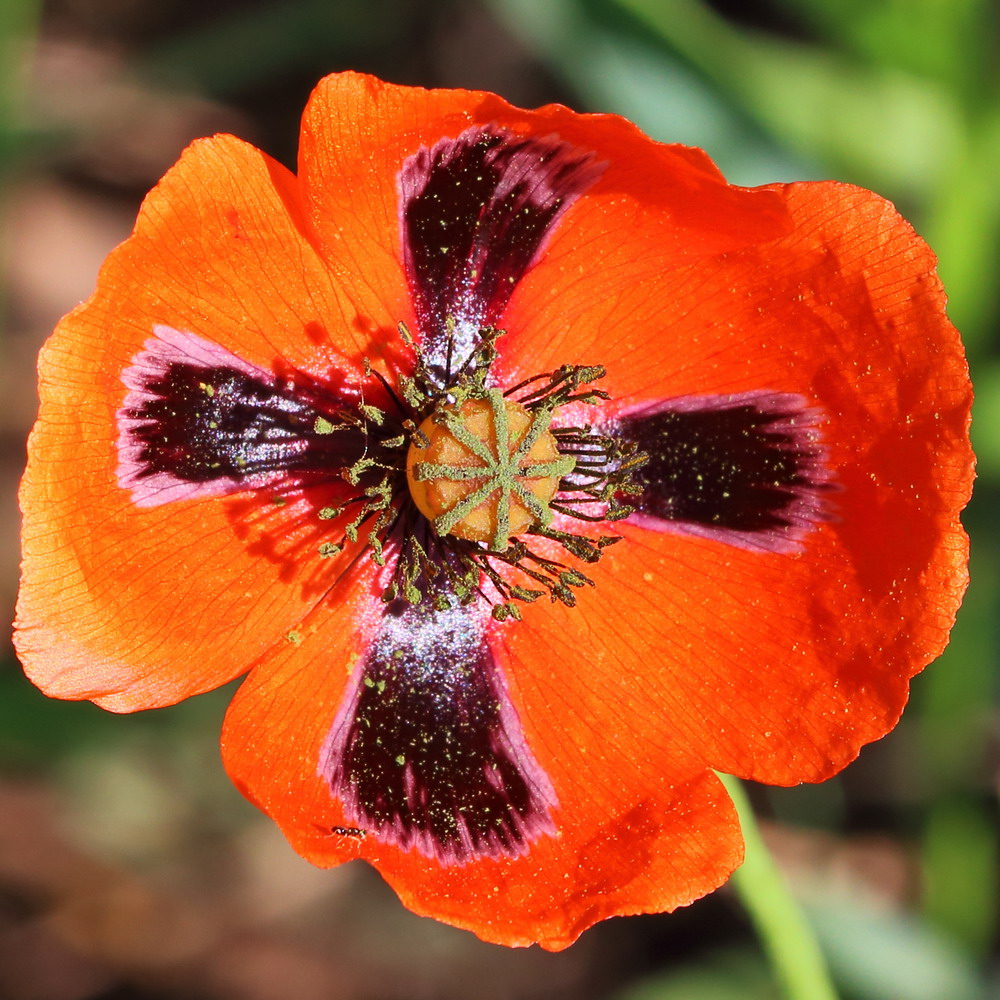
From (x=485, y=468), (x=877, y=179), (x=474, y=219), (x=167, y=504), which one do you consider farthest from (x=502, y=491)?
(x=877, y=179)

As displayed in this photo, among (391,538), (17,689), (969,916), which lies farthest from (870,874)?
(17,689)

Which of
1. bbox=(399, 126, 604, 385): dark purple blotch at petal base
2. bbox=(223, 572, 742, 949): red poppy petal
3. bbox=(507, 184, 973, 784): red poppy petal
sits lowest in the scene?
bbox=(223, 572, 742, 949): red poppy petal

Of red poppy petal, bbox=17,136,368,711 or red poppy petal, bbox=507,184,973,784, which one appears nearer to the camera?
red poppy petal, bbox=17,136,368,711

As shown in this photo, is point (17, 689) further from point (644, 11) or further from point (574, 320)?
point (644, 11)

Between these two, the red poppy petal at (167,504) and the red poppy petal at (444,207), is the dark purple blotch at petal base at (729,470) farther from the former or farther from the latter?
the red poppy petal at (167,504)

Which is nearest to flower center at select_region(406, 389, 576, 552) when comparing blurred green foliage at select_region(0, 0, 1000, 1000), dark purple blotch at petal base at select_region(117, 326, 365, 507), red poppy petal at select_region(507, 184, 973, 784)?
dark purple blotch at petal base at select_region(117, 326, 365, 507)

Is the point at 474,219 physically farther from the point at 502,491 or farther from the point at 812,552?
the point at 812,552

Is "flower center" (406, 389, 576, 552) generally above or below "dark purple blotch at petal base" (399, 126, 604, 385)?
below

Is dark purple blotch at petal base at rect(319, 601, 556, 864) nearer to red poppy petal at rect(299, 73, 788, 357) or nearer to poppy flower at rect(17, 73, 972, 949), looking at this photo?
poppy flower at rect(17, 73, 972, 949)
